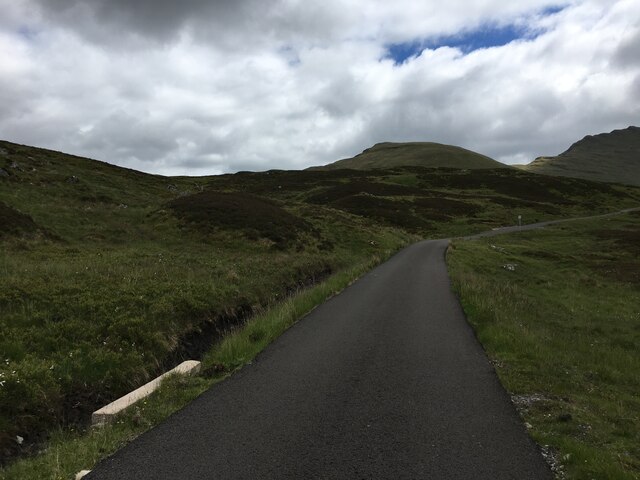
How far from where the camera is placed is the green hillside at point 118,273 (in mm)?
9656

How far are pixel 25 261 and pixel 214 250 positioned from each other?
1282 centimetres

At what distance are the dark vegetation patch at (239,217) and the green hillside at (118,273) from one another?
179mm

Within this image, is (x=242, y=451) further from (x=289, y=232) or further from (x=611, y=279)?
(x=611, y=279)

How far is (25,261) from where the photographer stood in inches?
767

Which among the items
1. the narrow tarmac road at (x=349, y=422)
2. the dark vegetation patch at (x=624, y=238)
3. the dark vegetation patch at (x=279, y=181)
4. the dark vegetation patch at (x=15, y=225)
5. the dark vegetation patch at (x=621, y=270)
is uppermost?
the dark vegetation patch at (x=279, y=181)

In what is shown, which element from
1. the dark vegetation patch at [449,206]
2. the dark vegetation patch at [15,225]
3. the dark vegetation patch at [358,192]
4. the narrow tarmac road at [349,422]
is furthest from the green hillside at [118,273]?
the dark vegetation patch at [358,192]

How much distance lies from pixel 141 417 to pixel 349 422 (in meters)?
3.69

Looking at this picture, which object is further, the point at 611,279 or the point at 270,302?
the point at 611,279

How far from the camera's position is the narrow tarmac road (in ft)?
20.2

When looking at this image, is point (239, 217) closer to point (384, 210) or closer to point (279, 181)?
point (384, 210)

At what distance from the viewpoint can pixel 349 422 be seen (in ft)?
25.1

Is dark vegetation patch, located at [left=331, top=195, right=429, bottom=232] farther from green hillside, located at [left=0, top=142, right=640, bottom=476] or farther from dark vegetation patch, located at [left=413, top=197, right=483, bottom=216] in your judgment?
dark vegetation patch, located at [left=413, top=197, right=483, bottom=216]

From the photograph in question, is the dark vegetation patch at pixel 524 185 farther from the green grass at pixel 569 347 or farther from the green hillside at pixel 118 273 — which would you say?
the green grass at pixel 569 347

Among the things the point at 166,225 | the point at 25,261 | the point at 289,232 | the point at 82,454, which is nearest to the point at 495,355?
the point at 82,454
